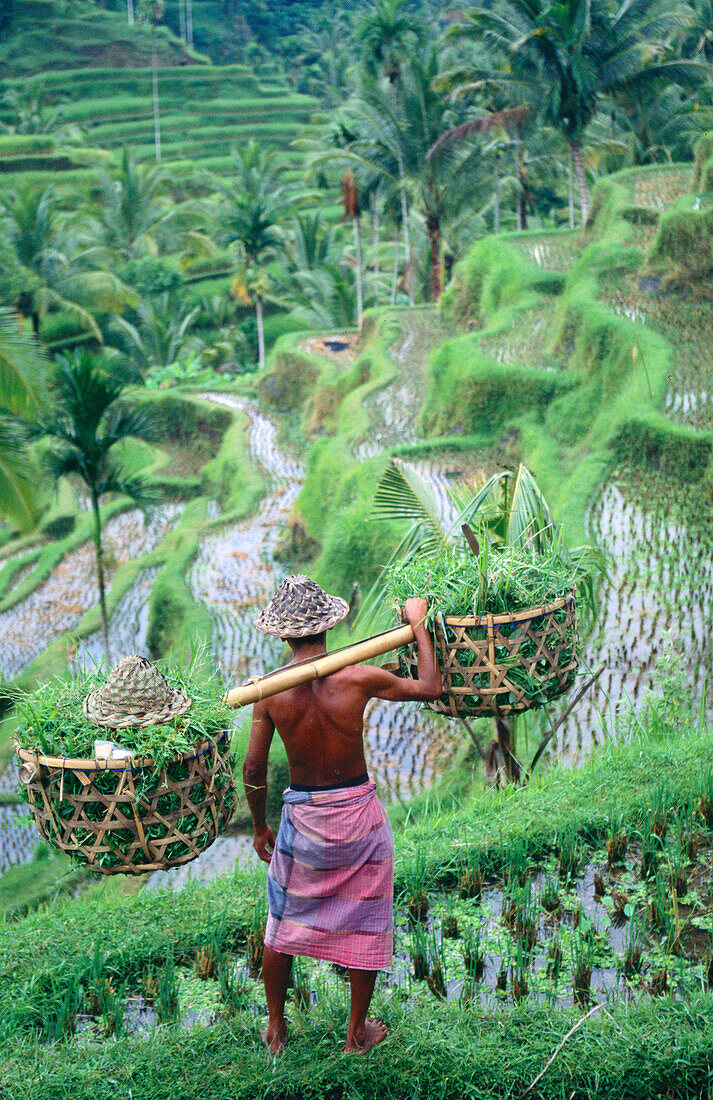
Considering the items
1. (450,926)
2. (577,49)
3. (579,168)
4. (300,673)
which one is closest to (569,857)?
(450,926)

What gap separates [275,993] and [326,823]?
459 mm

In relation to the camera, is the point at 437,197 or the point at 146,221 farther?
the point at 146,221

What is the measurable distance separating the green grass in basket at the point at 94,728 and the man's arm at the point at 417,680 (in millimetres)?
356

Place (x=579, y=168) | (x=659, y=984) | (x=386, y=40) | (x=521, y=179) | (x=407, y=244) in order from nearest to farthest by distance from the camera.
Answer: (x=659, y=984)
(x=579, y=168)
(x=386, y=40)
(x=407, y=244)
(x=521, y=179)

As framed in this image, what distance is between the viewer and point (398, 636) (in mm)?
2637

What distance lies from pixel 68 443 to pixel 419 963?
6.75 m

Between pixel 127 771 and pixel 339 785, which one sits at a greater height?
pixel 127 771

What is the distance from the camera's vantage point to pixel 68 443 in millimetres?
8945

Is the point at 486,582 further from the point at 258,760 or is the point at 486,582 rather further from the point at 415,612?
the point at 258,760

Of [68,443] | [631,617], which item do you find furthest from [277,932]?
[68,443]

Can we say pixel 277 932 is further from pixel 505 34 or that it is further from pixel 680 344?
pixel 505 34

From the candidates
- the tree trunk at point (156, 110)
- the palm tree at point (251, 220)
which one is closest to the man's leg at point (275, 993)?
the palm tree at point (251, 220)

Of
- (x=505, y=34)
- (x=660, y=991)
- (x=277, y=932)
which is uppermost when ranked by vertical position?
(x=505, y=34)

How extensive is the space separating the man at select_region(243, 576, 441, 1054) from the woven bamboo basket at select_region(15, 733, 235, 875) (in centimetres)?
14
